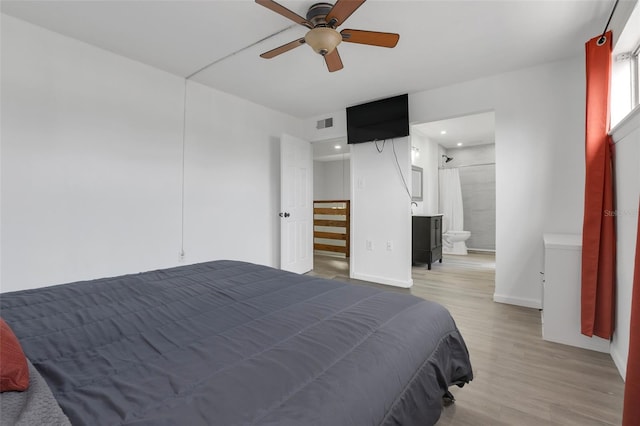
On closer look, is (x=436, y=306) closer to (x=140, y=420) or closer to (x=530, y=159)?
(x=140, y=420)

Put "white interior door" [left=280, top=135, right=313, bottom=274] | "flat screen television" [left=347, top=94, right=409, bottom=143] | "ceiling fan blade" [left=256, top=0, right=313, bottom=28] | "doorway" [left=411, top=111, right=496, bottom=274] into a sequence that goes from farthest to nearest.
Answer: "doorway" [left=411, top=111, right=496, bottom=274] < "white interior door" [left=280, top=135, right=313, bottom=274] < "flat screen television" [left=347, top=94, right=409, bottom=143] < "ceiling fan blade" [left=256, top=0, right=313, bottom=28]

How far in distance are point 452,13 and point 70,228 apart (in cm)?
351

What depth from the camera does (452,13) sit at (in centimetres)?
212

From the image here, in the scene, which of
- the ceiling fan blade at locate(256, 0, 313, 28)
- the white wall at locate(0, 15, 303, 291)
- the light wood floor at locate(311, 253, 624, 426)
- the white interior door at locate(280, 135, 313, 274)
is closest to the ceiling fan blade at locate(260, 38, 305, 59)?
the ceiling fan blade at locate(256, 0, 313, 28)

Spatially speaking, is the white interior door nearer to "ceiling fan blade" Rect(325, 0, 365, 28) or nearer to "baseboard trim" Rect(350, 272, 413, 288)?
"baseboard trim" Rect(350, 272, 413, 288)

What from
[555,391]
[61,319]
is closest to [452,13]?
[555,391]

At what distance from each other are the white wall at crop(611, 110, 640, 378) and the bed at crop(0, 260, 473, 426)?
1.29 metres

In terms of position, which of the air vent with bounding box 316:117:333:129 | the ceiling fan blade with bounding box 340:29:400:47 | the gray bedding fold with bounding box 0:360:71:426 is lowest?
the gray bedding fold with bounding box 0:360:71:426

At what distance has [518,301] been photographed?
3033mm

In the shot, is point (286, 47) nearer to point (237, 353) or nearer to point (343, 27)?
point (343, 27)

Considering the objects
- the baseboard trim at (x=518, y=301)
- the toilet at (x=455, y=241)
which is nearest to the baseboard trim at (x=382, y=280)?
the baseboard trim at (x=518, y=301)

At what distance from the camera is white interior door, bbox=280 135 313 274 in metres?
4.16

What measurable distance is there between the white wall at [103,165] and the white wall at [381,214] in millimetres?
1633

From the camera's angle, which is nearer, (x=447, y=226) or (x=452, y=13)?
(x=452, y=13)
